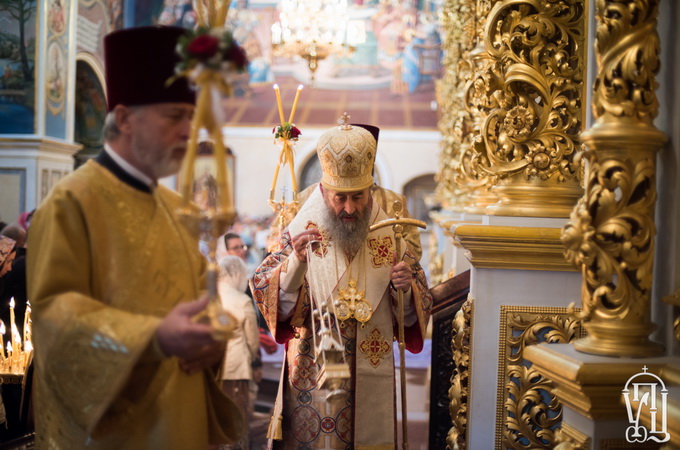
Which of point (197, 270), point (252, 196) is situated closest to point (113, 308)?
point (197, 270)

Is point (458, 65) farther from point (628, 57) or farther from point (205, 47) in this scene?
point (205, 47)

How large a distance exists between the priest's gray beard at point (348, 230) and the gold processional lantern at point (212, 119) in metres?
1.84

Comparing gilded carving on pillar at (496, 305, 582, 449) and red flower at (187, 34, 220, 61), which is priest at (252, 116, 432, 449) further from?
red flower at (187, 34, 220, 61)

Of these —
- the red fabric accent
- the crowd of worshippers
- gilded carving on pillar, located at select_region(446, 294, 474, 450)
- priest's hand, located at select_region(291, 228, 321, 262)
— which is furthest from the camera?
gilded carving on pillar, located at select_region(446, 294, 474, 450)

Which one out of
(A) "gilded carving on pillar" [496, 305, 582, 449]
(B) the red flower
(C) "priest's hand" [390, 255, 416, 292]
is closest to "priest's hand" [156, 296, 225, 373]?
(B) the red flower

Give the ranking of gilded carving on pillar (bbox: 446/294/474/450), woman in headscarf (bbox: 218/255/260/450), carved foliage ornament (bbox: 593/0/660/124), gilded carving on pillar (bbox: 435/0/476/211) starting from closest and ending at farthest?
1. carved foliage ornament (bbox: 593/0/660/124)
2. gilded carving on pillar (bbox: 446/294/474/450)
3. gilded carving on pillar (bbox: 435/0/476/211)
4. woman in headscarf (bbox: 218/255/260/450)

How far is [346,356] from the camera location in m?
3.63

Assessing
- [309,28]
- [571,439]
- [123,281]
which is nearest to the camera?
[123,281]

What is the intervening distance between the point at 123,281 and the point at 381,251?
180 centimetres

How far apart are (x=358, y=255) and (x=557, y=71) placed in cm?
119

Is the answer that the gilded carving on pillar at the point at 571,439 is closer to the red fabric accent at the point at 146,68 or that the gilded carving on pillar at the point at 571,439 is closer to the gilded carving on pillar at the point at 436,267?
the red fabric accent at the point at 146,68

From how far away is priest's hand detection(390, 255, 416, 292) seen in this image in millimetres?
3479

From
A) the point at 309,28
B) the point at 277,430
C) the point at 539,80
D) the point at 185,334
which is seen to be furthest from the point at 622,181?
the point at 309,28

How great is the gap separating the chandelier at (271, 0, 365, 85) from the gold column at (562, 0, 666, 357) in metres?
9.84
